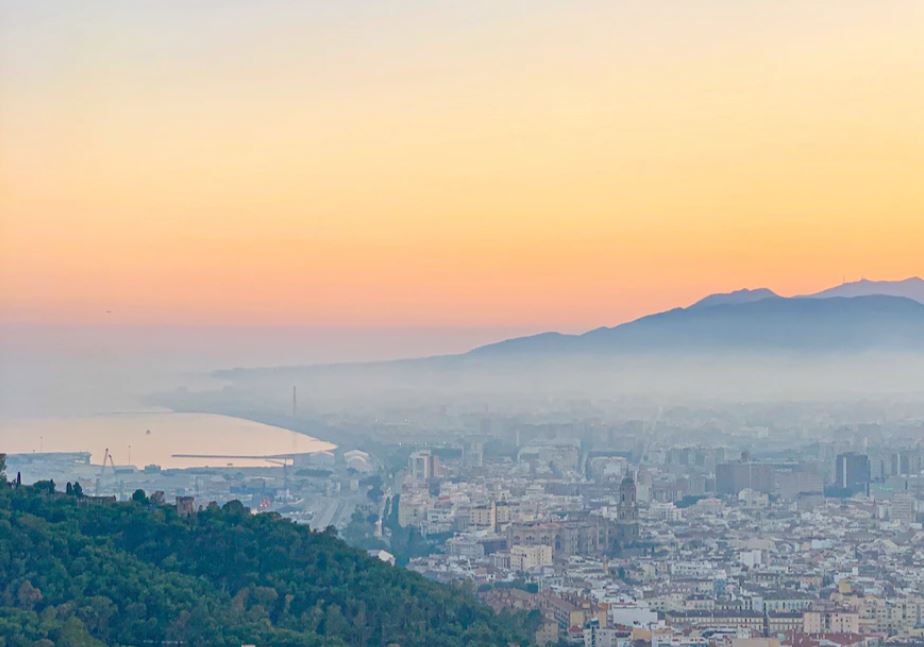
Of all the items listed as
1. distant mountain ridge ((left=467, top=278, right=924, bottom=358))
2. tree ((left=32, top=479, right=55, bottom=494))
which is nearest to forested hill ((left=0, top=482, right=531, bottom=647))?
tree ((left=32, top=479, right=55, bottom=494))

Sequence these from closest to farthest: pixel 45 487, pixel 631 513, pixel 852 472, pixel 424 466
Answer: pixel 45 487, pixel 631 513, pixel 424 466, pixel 852 472

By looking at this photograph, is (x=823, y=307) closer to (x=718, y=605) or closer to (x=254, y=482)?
(x=254, y=482)

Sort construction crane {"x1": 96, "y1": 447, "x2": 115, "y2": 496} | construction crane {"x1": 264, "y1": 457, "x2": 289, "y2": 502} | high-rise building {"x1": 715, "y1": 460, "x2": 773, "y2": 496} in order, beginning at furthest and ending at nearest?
high-rise building {"x1": 715, "y1": 460, "x2": 773, "y2": 496}, construction crane {"x1": 264, "y1": 457, "x2": 289, "y2": 502}, construction crane {"x1": 96, "y1": 447, "x2": 115, "y2": 496}

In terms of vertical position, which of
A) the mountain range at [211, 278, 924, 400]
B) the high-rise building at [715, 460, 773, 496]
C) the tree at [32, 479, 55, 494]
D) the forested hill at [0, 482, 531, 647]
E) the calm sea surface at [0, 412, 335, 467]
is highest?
the mountain range at [211, 278, 924, 400]

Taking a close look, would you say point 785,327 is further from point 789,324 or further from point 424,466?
point 424,466

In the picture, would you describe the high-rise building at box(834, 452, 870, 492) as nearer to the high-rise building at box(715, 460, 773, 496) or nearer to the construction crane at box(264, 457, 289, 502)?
the high-rise building at box(715, 460, 773, 496)

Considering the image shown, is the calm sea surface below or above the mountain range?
below

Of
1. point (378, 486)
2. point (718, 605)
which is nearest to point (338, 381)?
point (378, 486)

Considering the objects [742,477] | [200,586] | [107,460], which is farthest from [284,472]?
[200,586]

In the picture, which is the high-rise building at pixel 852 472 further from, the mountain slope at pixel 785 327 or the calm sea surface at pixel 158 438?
the mountain slope at pixel 785 327
